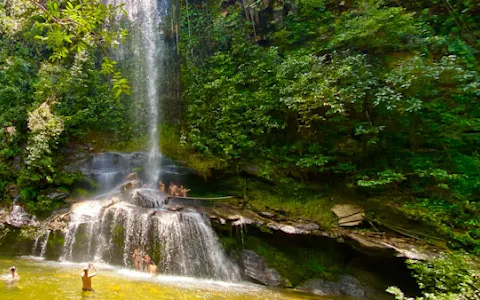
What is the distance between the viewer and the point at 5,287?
16.2 feet

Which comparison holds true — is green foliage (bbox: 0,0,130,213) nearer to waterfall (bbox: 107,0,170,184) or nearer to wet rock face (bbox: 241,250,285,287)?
waterfall (bbox: 107,0,170,184)

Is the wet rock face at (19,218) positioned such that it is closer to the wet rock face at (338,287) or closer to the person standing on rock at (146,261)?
the person standing on rock at (146,261)

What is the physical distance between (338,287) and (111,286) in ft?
18.2

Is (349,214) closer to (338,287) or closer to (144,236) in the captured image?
(338,287)

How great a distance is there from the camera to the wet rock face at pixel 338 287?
719cm

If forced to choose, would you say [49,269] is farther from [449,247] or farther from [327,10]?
[327,10]

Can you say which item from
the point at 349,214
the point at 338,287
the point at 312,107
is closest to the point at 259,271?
the point at 338,287

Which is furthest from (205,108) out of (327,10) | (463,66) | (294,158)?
(463,66)

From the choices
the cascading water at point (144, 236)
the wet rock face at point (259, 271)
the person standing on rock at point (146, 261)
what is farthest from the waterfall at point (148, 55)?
the wet rock face at point (259, 271)

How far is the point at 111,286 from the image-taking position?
5676mm

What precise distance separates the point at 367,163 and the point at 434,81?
2.88 meters

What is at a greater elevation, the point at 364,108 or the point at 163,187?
the point at 364,108

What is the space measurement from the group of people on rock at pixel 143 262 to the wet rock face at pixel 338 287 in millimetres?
3898

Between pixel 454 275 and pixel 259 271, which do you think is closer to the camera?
pixel 454 275
